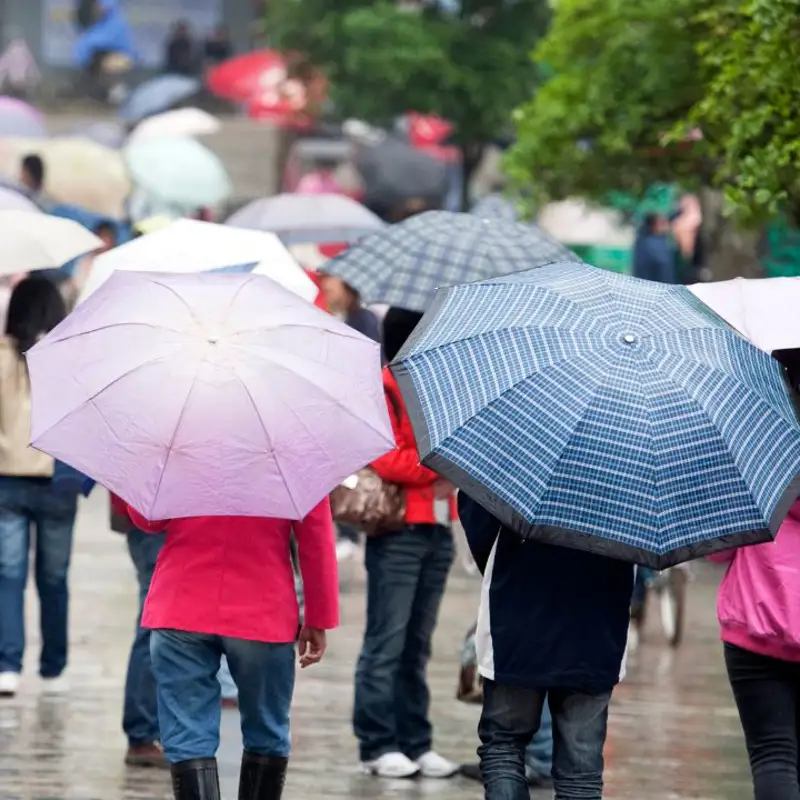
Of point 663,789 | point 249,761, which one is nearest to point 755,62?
point 663,789

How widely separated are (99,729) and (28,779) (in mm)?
995

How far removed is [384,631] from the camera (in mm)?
8336

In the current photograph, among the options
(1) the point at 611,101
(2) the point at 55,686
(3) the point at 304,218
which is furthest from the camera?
(3) the point at 304,218

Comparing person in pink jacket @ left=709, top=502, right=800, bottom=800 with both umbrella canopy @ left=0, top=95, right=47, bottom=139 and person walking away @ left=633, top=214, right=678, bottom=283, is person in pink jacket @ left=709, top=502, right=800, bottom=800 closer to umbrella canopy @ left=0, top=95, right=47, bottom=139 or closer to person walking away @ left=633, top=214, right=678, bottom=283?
umbrella canopy @ left=0, top=95, right=47, bottom=139

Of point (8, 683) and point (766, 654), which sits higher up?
point (766, 654)

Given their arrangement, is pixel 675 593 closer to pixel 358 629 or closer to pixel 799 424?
pixel 358 629

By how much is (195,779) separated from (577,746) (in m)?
1.14

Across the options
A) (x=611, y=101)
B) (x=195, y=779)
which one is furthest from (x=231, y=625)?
(x=611, y=101)

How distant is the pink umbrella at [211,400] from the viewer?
6.17 meters

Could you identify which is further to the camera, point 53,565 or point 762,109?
point 53,565

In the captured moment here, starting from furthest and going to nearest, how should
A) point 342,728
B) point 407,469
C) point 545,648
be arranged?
1. point 342,728
2. point 407,469
3. point 545,648

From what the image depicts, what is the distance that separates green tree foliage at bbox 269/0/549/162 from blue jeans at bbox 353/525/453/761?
56.1ft

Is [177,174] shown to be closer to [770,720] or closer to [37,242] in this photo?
[37,242]

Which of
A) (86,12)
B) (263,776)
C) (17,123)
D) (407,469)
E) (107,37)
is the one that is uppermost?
(407,469)
